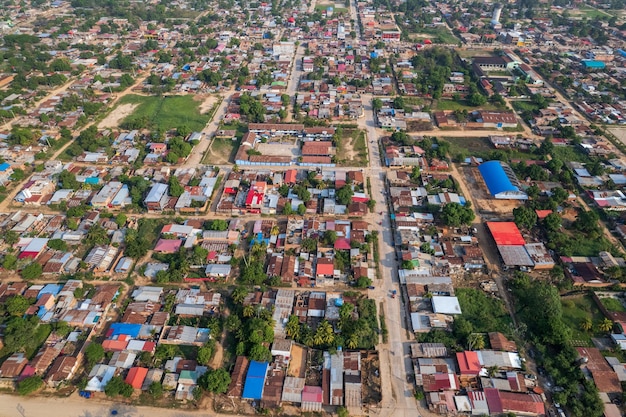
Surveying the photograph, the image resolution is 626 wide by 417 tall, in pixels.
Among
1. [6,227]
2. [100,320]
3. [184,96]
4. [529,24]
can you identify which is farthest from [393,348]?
[529,24]

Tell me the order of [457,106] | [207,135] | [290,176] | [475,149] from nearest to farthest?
[290,176], [475,149], [207,135], [457,106]

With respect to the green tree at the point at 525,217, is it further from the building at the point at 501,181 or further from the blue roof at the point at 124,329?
the blue roof at the point at 124,329

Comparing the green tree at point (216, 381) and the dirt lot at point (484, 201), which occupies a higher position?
the dirt lot at point (484, 201)

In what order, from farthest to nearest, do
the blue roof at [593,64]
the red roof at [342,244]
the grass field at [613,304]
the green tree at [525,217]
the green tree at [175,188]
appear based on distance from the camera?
the blue roof at [593,64]
the green tree at [175,188]
the green tree at [525,217]
the red roof at [342,244]
the grass field at [613,304]

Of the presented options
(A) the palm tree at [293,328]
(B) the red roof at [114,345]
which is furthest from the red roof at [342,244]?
(B) the red roof at [114,345]

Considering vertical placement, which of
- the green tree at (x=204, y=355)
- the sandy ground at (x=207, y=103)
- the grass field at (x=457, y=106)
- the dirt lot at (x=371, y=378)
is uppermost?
the grass field at (x=457, y=106)

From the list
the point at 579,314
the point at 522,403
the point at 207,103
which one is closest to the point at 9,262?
the point at 207,103

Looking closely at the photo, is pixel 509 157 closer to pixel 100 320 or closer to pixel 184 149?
pixel 184 149

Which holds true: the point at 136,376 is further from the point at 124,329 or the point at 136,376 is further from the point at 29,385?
the point at 29,385
